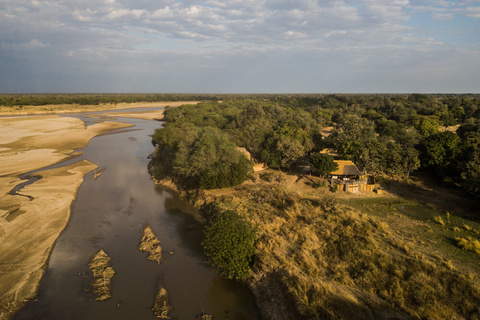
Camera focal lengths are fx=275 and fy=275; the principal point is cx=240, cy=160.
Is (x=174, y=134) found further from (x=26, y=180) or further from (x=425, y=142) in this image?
(x=425, y=142)

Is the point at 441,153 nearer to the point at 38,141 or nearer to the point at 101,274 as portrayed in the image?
the point at 101,274

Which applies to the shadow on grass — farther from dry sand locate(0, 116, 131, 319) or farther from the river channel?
dry sand locate(0, 116, 131, 319)

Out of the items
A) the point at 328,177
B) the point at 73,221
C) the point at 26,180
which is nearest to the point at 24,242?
the point at 73,221

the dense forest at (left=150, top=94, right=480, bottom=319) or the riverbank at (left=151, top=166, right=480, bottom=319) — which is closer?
the riverbank at (left=151, top=166, right=480, bottom=319)

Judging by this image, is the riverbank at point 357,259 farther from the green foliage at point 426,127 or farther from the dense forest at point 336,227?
the green foliage at point 426,127

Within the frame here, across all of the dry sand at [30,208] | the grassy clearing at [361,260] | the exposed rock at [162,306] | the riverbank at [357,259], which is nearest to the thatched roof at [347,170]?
the riverbank at [357,259]

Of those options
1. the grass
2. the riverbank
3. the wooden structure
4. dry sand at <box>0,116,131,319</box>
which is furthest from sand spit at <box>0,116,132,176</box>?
the grass
